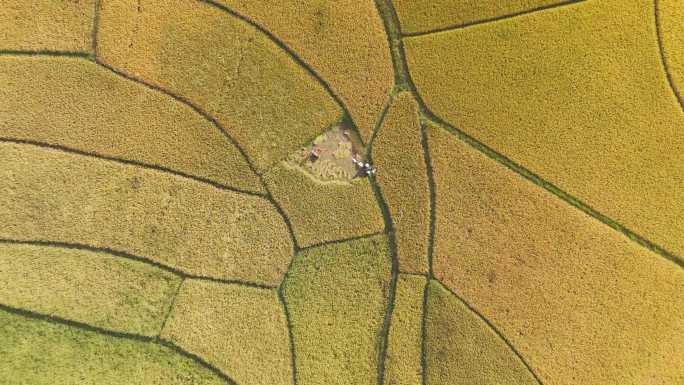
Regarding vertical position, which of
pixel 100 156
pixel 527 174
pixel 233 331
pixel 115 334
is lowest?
pixel 115 334

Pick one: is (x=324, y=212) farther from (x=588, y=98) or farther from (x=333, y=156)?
A: (x=588, y=98)

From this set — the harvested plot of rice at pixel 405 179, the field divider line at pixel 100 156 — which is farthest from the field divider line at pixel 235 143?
the harvested plot of rice at pixel 405 179

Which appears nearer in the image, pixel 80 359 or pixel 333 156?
pixel 80 359

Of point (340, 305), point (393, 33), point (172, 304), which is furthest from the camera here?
point (393, 33)

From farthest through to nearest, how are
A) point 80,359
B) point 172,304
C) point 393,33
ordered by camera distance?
1. point 393,33
2. point 172,304
3. point 80,359

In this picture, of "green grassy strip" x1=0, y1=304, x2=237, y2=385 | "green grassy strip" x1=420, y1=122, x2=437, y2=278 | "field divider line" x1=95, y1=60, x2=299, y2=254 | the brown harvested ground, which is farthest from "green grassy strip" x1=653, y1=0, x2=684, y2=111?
"green grassy strip" x1=0, y1=304, x2=237, y2=385

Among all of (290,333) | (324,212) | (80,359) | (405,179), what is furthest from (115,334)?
(405,179)
